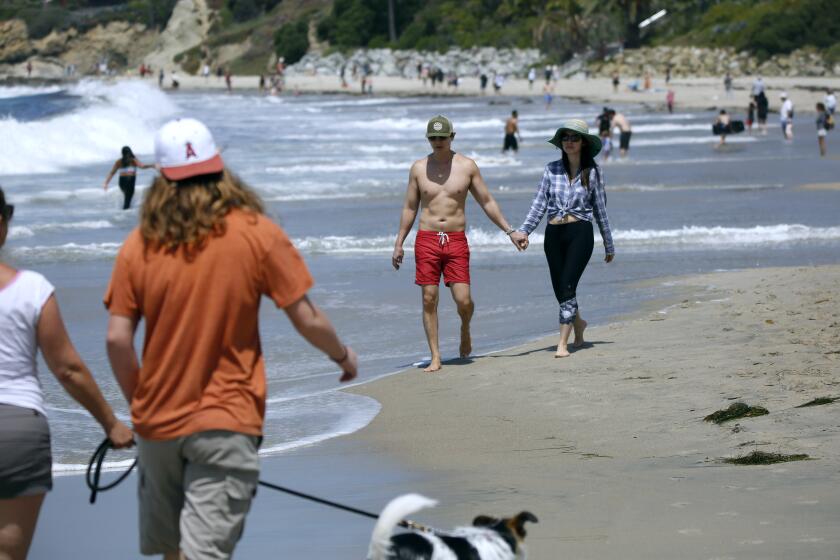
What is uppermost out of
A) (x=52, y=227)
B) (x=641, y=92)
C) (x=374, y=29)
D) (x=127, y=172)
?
(x=374, y=29)

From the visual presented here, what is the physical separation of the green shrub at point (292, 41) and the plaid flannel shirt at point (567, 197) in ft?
358

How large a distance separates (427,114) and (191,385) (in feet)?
195

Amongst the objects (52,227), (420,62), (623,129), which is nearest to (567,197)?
(52,227)

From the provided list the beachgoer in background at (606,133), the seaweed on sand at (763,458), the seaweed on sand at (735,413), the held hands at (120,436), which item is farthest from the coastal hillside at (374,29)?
the held hands at (120,436)

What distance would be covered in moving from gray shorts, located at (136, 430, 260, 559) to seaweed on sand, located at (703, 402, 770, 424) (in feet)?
12.6

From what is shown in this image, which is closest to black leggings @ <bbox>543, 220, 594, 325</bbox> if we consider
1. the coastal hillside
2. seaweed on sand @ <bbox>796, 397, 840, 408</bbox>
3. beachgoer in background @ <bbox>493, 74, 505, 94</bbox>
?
seaweed on sand @ <bbox>796, 397, 840, 408</bbox>

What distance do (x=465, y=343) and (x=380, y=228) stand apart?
10.1 m

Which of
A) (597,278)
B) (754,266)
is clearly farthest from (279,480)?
(754,266)

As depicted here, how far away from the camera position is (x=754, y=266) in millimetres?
14445

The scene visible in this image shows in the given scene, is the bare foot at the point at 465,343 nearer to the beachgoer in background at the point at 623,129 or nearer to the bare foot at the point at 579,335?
the bare foot at the point at 579,335

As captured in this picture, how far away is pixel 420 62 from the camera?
102125mm

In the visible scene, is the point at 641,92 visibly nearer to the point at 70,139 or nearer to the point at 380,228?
the point at 70,139

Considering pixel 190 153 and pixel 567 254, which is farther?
pixel 567 254

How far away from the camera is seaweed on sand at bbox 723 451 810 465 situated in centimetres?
614
